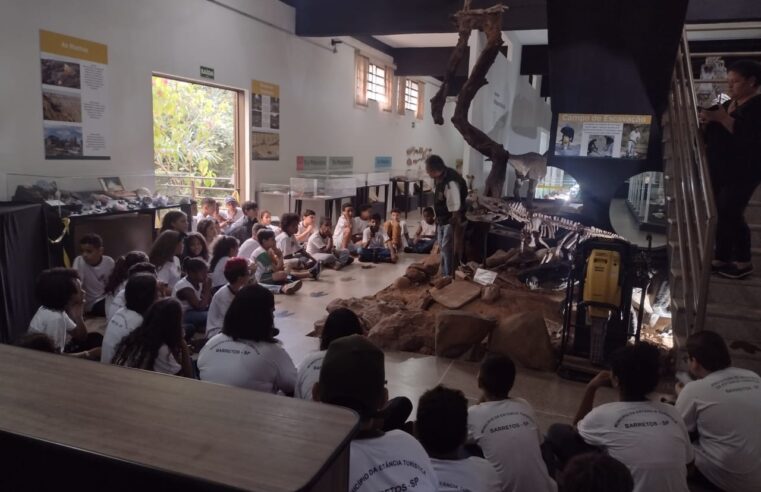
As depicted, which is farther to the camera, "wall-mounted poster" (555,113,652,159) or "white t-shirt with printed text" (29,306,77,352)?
"wall-mounted poster" (555,113,652,159)

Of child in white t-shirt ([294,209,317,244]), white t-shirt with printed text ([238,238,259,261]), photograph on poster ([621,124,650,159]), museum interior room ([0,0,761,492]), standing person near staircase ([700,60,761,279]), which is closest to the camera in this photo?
museum interior room ([0,0,761,492])

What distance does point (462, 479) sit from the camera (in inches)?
67.2

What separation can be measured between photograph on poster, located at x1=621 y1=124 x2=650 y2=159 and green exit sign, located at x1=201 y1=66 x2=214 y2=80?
18.2 ft

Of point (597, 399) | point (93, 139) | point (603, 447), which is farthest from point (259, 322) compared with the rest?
point (93, 139)

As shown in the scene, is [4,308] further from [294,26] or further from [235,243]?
[294,26]

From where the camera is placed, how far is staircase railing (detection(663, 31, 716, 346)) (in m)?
3.28

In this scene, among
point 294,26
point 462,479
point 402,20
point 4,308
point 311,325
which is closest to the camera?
point 462,479

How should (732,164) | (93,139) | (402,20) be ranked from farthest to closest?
(402,20) → (93,139) → (732,164)

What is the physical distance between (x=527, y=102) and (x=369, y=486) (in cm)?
1212

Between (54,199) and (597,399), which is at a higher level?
(54,199)

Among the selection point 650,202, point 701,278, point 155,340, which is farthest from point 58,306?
point 650,202

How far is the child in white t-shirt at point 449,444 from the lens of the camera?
1.72m

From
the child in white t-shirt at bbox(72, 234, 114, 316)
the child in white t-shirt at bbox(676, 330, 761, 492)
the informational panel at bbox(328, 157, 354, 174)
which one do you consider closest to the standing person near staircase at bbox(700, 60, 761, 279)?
the child in white t-shirt at bbox(676, 330, 761, 492)

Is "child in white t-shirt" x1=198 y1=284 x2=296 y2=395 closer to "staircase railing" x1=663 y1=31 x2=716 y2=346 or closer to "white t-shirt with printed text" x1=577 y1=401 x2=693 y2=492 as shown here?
"white t-shirt with printed text" x1=577 y1=401 x2=693 y2=492
